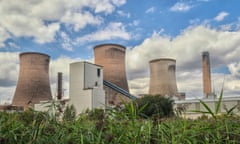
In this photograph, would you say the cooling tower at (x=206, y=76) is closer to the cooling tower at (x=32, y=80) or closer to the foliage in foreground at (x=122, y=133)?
the cooling tower at (x=32, y=80)

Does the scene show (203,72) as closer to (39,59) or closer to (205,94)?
(205,94)

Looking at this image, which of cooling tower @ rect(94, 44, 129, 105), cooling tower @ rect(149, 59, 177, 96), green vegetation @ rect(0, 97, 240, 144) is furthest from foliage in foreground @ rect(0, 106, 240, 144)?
cooling tower @ rect(149, 59, 177, 96)

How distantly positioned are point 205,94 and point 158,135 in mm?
26931

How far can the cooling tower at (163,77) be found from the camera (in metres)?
27.2

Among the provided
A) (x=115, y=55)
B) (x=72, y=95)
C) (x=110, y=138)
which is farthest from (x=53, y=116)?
(x=115, y=55)

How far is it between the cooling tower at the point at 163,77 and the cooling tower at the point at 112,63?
3195 millimetres

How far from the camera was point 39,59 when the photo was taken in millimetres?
25859

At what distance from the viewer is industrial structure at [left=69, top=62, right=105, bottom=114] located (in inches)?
867

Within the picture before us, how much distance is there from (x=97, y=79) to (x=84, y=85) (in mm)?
1492

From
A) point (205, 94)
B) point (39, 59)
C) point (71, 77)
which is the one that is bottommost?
point (205, 94)

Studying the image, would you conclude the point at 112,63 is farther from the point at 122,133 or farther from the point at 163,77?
the point at 122,133

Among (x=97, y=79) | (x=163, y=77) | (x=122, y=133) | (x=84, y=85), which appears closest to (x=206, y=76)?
(x=163, y=77)

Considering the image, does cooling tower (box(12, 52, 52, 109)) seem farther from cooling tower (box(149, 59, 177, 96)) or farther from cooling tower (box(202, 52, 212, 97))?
cooling tower (box(202, 52, 212, 97))

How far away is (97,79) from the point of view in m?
23.6
